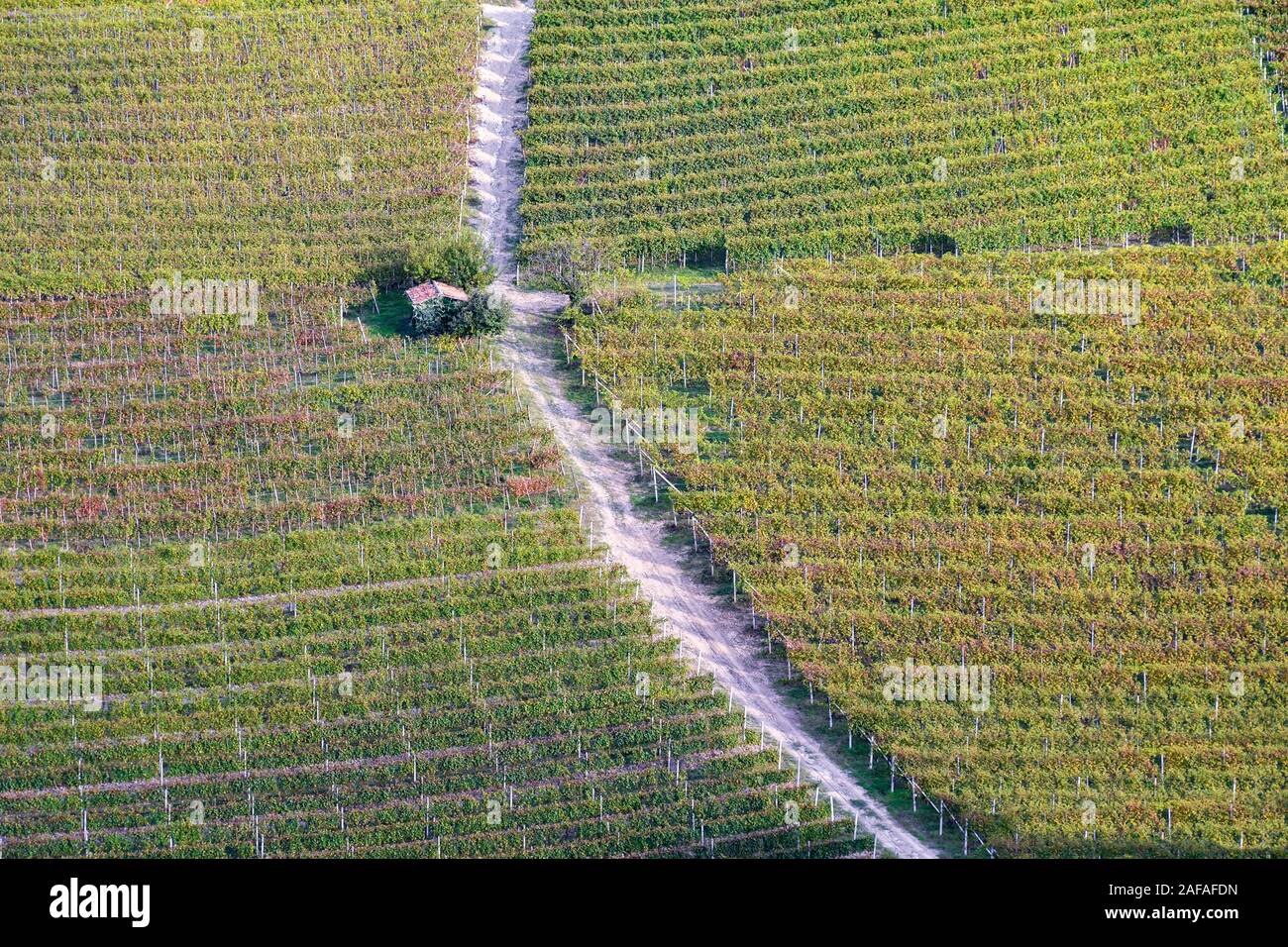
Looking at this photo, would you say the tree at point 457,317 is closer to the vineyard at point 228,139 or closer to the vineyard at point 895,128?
the vineyard at point 228,139

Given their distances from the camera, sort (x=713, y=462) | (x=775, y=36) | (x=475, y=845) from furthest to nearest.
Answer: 1. (x=775, y=36)
2. (x=713, y=462)
3. (x=475, y=845)

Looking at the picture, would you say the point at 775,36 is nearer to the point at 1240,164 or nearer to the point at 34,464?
the point at 1240,164

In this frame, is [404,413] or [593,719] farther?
[404,413]

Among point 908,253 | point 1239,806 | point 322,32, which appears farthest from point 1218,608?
point 322,32

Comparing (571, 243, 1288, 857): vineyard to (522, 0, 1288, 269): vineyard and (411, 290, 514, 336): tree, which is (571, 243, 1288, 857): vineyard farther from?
(411, 290, 514, 336): tree

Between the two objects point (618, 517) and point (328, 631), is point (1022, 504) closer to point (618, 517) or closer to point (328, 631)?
point (618, 517)

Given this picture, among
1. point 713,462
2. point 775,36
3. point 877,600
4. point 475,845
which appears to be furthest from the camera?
point 775,36

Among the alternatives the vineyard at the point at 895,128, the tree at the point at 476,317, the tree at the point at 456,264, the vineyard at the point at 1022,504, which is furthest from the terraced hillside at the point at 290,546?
the vineyard at the point at 895,128
